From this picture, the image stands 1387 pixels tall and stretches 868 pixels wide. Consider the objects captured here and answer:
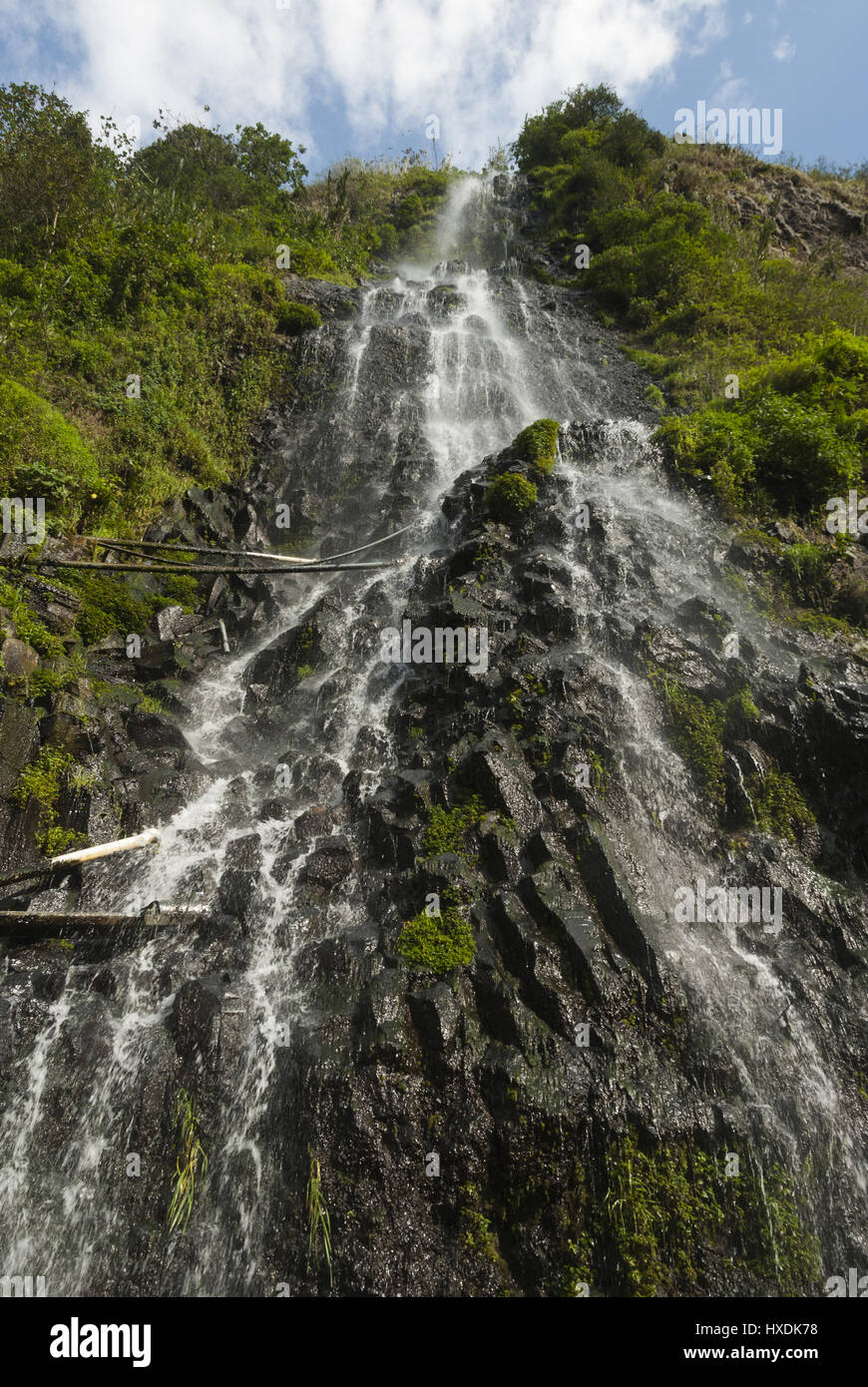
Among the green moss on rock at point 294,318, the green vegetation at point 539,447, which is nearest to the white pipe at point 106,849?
the green vegetation at point 539,447

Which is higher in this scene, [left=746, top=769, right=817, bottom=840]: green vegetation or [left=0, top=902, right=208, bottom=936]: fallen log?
[left=746, top=769, right=817, bottom=840]: green vegetation

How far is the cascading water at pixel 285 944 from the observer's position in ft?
19.6

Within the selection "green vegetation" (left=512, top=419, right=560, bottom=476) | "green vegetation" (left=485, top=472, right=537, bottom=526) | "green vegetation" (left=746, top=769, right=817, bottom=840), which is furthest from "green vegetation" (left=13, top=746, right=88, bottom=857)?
"green vegetation" (left=512, top=419, right=560, bottom=476)

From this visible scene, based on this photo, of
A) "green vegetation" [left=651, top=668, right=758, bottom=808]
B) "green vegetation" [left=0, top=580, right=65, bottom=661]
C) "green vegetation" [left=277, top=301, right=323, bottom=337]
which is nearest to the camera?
"green vegetation" [left=651, top=668, right=758, bottom=808]

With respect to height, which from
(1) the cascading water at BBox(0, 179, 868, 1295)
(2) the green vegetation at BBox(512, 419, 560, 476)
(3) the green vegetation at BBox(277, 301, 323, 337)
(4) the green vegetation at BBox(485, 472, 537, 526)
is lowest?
(1) the cascading water at BBox(0, 179, 868, 1295)

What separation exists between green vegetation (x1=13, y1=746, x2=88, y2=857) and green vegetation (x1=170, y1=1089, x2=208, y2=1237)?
3.92 meters

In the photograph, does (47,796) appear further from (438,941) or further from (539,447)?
(539,447)

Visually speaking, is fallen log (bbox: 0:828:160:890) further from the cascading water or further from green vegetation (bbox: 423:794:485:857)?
green vegetation (bbox: 423:794:485:857)

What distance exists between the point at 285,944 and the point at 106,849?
110 inches

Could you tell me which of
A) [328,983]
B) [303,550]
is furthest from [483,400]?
[328,983]

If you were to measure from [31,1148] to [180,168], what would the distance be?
1543 inches

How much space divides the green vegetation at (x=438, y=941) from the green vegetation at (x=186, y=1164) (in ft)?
8.87

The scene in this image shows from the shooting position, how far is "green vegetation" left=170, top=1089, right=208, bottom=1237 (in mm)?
5984

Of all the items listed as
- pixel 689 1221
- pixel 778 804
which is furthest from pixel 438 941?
pixel 778 804
